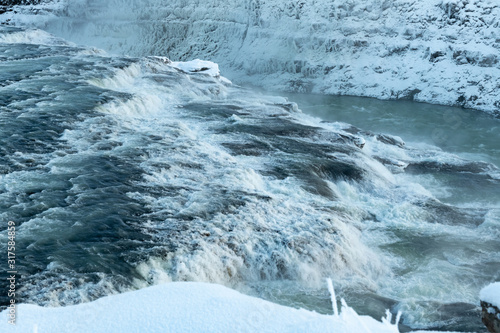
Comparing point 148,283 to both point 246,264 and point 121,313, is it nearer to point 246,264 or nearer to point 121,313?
point 246,264

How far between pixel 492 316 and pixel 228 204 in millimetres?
6028

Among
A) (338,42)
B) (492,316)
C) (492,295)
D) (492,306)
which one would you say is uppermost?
(492,295)

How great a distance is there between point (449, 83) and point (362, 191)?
61.4ft

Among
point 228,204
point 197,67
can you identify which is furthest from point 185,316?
point 197,67

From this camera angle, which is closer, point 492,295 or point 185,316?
point 185,316


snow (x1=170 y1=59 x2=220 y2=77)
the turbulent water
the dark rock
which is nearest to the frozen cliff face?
snow (x1=170 y1=59 x2=220 y2=77)

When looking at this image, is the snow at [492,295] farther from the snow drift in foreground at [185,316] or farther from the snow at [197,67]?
the snow at [197,67]

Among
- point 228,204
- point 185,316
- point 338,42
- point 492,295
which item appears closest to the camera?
point 185,316

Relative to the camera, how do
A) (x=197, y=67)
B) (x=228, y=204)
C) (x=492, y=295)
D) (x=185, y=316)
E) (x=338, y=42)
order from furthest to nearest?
(x=338, y=42) → (x=197, y=67) → (x=228, y=204) → (x=492, y=295) → (x=185, y=316)

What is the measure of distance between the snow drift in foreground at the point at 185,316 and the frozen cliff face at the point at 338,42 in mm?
26185

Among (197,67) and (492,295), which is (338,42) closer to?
(197,67)

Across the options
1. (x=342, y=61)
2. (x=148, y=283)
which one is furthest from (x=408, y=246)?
(x=342, y=61)

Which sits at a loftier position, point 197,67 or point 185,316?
point 185,316

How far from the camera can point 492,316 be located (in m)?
4.68
